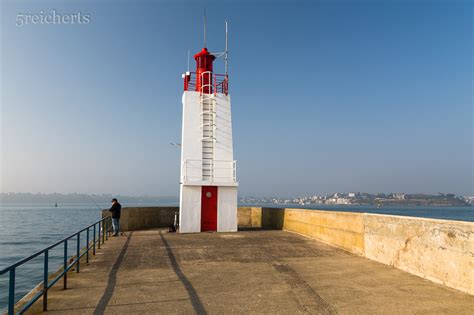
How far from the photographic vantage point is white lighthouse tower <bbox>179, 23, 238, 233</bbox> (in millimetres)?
14867

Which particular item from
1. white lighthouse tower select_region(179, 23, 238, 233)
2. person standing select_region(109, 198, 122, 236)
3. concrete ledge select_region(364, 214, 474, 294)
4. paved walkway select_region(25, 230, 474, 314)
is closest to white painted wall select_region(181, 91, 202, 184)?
white lighthouse tower select_region(179, 23, 238, 233)

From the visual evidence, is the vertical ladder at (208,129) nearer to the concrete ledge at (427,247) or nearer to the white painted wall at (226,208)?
the white painted wall at (226,208)

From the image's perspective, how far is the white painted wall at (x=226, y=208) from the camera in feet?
49.8

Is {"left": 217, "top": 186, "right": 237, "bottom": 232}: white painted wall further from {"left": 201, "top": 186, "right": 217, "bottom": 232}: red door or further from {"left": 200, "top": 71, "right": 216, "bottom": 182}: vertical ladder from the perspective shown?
{"left": 200, "top": 71, "right": 216, "bottom": 182}: vertical ladder

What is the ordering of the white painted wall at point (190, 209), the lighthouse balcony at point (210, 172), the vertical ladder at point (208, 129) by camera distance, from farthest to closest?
the vertical ladder at point (208, 129), the lighthouse balcony at point (210, 172), the white painted wall at point (190, 209)

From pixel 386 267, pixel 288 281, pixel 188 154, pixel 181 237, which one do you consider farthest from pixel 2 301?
pixel 386 267

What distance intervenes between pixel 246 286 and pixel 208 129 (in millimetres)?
9973

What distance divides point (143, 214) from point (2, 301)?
7.24 meters

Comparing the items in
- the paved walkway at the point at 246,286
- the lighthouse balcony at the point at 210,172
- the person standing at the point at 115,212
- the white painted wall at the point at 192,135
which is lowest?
the paved walkway at the point at 246,286

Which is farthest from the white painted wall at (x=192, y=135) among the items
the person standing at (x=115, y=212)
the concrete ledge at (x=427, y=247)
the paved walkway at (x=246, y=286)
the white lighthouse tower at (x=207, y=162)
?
the concrete ledge at (x=427, y=247)

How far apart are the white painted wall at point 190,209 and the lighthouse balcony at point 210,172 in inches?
17.2

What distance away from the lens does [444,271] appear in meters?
6.31

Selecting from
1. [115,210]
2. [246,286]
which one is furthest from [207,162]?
[246,286]

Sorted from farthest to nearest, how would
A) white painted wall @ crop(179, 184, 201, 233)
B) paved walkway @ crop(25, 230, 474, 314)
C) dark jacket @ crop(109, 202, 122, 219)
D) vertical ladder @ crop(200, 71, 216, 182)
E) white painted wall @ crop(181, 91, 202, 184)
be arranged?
1. vertical ladder @ crop(200, 71, 216, 182)
2. white painted wall @ crop(181, 91, 202, 184)
3. white painted wall @ crop(179, 184, 201, 233)
4. dark jacket @ crop(109, 202, 122, 219)
5. paved walkway @ crop(25, 230, 474, 314)
